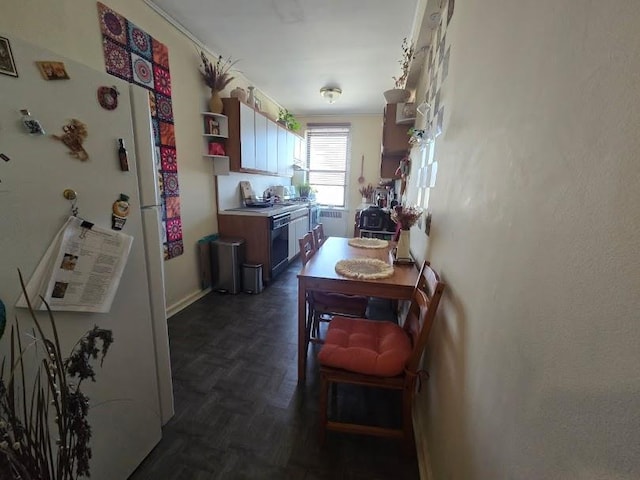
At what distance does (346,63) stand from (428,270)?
2944mm

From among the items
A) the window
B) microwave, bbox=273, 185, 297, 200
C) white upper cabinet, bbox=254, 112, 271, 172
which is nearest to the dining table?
white upper cabinet, bbox=254, 112, 271, 172

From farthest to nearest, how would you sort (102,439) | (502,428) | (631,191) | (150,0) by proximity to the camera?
(150,0)
(102,439)
(502,428)
(631,191)

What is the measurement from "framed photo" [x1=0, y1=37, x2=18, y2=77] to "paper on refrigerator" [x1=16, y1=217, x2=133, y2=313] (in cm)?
43

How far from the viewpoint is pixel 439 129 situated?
5.40 feet

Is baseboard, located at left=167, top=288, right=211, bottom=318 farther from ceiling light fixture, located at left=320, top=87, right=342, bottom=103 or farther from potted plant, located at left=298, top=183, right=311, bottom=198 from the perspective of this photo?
ceiling light fixture, located at left=320, top=87, right=342, bottom=103

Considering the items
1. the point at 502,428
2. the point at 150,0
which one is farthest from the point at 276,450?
the point at 150,0

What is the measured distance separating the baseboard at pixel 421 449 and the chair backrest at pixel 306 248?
1121mm

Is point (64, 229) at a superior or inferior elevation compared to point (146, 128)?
inferior

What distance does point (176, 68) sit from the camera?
2.58 metres

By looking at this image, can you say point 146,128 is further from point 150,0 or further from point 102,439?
point 150,0

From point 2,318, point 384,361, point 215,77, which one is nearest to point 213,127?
point 215,77

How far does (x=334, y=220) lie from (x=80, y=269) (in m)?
5.22

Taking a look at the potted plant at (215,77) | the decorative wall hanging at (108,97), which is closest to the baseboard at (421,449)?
the decorative wall hanging at (108,97)

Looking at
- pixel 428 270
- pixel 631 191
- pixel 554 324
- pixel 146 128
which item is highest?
pixel 146 128
